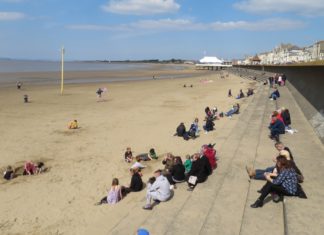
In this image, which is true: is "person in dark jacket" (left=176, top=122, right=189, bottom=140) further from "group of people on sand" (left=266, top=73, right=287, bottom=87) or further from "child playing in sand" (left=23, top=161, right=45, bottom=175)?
"group of people on sand" (left=266, top=73, right=287, bottom=87)

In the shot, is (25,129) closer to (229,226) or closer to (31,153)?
(31,153)

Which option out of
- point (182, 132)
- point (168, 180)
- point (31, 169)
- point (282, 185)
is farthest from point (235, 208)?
point (182, 132)

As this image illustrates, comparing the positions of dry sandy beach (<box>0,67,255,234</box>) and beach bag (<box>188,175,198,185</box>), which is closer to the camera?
dry sandy beach (<box>0,67,255,234</box>)

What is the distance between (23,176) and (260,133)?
815cm

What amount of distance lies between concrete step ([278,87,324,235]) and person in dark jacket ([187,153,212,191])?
2.08 m

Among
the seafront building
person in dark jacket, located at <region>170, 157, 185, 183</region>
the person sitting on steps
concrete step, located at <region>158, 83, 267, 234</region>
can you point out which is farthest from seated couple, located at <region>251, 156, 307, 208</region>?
the seafront building

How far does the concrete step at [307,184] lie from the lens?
5809 millimetres

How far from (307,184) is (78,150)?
26.3 feet

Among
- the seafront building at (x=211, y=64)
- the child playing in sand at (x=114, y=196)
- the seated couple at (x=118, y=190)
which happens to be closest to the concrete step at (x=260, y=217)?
the seated couple at (x=118, y=190)

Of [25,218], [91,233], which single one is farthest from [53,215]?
[91,233]

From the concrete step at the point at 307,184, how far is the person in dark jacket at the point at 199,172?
81.8 inches

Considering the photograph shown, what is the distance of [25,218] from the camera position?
7.75 metres

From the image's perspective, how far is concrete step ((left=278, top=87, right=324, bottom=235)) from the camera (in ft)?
19.1

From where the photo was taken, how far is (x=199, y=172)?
27.6ft
